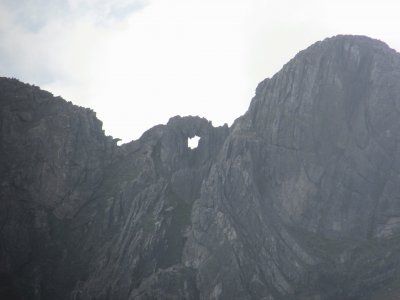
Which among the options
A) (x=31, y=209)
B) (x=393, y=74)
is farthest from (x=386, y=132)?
(x=31, y=209)

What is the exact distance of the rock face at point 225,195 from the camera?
8500 cm

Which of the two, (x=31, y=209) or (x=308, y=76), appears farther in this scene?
(x=308, y=76)

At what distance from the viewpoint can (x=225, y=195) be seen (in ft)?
317

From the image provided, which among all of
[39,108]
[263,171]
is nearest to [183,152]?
[263,171]

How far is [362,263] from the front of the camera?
277 ft

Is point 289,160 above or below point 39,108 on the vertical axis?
below

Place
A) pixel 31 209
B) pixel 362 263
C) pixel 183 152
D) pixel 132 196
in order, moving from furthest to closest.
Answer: pixel 183 152 → pixel 132 196 → pixel 31 209 → pixel 362 263

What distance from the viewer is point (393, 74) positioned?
332 ft

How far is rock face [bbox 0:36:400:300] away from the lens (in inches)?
3346

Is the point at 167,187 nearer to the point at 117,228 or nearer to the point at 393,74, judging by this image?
the point at 117,228

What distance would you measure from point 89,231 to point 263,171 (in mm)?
42786

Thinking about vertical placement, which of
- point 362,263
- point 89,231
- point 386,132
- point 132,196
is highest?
point 386,132

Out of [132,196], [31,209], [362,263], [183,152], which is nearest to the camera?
[362,263]

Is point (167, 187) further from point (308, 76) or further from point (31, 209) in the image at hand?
point (308, 76)
